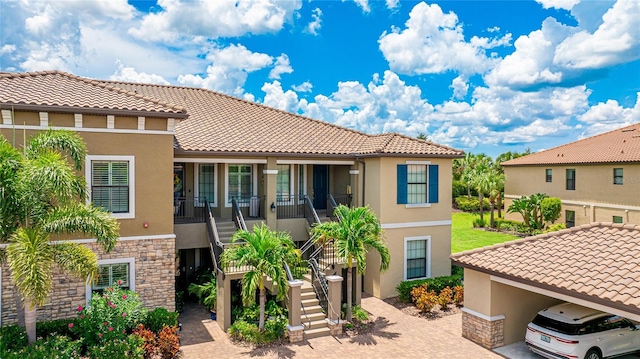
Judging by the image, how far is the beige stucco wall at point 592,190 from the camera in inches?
1182

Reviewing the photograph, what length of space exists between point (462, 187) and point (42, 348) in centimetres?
4774

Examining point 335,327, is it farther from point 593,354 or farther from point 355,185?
point 355,185

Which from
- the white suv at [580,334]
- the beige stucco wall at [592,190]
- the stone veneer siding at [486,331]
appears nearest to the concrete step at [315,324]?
the stone veneer siding at [486,331]

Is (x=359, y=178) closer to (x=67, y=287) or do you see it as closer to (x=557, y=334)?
(x=557, y=334)

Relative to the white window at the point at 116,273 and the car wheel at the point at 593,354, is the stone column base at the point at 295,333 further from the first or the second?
the car wheel at the point at 593,354

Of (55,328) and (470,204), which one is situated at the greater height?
(470,204)

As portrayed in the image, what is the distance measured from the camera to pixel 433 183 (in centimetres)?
1945

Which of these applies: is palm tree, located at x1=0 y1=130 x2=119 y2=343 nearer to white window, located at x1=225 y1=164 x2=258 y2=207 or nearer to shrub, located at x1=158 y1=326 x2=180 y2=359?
shrub, located at x1=158 y1=326 x2=180 y2=359

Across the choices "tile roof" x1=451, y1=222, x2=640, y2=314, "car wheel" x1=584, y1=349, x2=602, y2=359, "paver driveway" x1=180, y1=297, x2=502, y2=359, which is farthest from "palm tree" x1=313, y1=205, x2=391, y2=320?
"car wheel" x1=584, y1=349, x2=602, y2=359

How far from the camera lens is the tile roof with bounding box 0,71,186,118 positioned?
12.5 m

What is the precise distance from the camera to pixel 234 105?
24266mm

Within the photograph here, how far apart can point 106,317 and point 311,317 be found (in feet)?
20.9

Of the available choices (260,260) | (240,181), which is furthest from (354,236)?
(240,181)

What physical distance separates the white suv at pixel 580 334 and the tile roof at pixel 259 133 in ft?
28.7
